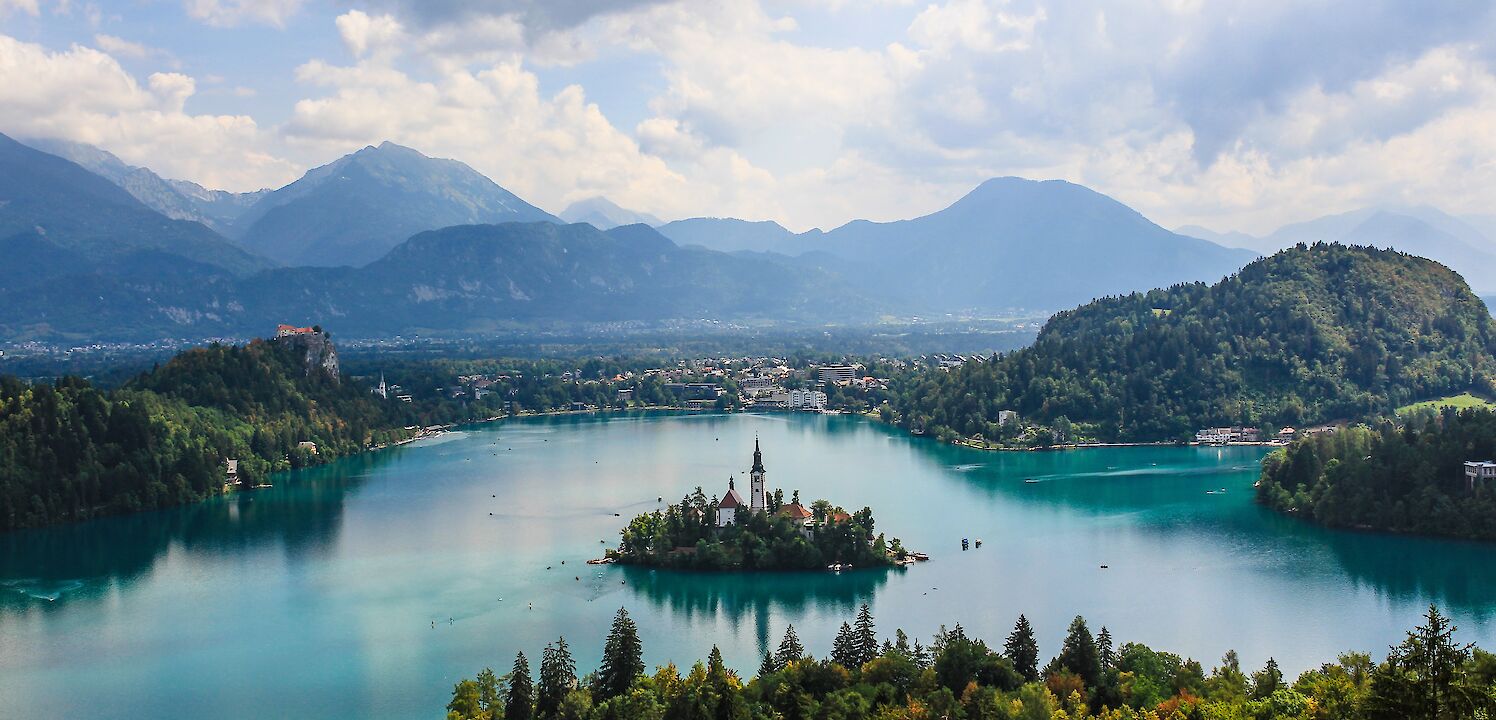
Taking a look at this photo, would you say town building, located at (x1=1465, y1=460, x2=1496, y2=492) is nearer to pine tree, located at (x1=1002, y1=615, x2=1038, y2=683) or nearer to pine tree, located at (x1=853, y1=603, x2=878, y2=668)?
pine tree, located at (x1=1002, y1=615, x2=1038, y2=683)

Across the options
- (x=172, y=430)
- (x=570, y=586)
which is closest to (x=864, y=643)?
(x=570, y=586)

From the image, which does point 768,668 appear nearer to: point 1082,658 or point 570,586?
point 1082,658

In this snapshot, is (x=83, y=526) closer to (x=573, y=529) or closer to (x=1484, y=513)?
(x=573, y=529)

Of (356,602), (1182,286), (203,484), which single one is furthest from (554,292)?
(356,602)

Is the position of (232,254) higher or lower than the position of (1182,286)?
higher

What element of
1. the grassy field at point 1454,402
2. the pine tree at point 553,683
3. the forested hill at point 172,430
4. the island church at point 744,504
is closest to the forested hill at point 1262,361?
the grassy field at point 1454,402

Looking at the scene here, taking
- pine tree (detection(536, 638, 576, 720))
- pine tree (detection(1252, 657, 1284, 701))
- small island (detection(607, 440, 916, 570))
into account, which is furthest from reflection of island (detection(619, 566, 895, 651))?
pine tree (detection(1252, 657, 1284, 701))
